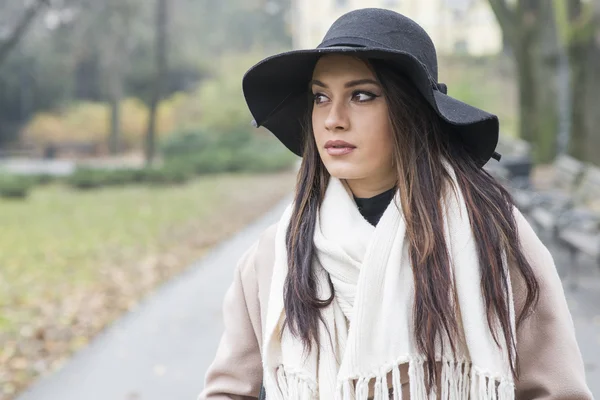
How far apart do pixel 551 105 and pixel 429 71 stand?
48.0 ft

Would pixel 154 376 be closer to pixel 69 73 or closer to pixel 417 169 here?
pixel 417 169

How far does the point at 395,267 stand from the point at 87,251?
10089mm

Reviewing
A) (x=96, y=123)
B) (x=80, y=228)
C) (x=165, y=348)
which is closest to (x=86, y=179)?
(x=80, y=228)

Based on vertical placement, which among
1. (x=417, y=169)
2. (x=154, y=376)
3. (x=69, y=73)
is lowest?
(x=154, y=376)

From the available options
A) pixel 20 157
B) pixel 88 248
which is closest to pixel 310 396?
pixel 88 248

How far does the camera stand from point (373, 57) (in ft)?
6.10

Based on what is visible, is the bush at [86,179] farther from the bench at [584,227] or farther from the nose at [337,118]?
the nose at [337,118]

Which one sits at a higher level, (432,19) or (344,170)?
(432,19)

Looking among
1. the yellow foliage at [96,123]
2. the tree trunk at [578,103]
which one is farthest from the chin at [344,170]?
the yellow foliage at [96,123]

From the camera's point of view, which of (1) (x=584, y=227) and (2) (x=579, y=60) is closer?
(1) (x=584, y=227)

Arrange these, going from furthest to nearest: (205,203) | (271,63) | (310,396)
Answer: (205,203) → (271,63) → (310,396)

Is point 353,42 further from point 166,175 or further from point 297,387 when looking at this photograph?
point 166,175

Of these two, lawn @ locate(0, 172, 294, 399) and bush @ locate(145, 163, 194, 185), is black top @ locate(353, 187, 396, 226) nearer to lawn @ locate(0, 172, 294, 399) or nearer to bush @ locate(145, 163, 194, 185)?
lawn @ locate(0, 172, 294, 399)

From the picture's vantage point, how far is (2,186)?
18625mm
